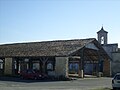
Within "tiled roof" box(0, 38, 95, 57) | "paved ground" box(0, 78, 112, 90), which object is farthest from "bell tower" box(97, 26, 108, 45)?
"paved ground" box(0, 78, 112, 90)

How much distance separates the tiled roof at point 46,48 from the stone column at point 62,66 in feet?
2.15

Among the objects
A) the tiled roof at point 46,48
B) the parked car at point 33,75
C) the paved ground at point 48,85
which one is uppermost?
the tiled roof at point 46,48

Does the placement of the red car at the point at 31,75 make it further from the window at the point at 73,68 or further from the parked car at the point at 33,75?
the window at the point at 73,68

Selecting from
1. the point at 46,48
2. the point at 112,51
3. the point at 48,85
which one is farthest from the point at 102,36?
the point at 48,85

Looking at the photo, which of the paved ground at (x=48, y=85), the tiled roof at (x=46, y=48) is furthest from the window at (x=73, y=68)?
the paved ground at (x=48, y=85)

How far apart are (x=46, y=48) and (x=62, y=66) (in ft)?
18.2

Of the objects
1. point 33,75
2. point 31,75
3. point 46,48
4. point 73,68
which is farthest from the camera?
point 73,68

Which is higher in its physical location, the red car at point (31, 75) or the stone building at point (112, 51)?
the stone building at point (112, 51)

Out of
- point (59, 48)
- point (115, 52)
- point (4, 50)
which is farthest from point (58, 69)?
point (115, 52)

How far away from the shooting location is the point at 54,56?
36531 mm

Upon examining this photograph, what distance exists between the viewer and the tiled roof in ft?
122

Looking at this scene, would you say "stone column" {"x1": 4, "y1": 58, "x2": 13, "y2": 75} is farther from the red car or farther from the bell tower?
the bell tower

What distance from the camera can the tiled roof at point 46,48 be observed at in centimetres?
3731

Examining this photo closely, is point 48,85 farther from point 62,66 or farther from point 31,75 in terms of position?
point 31,75
